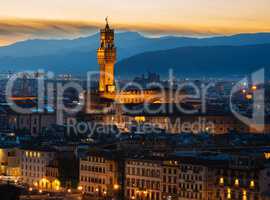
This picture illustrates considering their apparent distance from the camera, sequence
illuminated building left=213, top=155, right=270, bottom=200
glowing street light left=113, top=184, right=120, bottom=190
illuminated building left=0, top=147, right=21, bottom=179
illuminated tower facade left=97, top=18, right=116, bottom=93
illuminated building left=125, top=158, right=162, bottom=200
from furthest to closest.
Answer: illuminated tower facade left=97, top=18, right=116, bottom=93
illuminated building left=0, top=147, right=21, bottom=179
glowing street light left=113, top=184, right=120, bottom=190
illuminated building left=125, top=158, right=162, bottom=200
illuminated building left=213, top=155, right=270, bottom=200

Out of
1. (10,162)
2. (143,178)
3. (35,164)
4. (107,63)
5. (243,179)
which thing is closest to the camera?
(243,179)

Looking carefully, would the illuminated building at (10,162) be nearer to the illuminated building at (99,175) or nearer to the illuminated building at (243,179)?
the illuminated building at (99,175)

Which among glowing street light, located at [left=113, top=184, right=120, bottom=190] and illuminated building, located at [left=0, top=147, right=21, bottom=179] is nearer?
glowing street light, located at [left=113, top=184, right=120, bottom=190]

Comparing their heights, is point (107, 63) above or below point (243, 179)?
above

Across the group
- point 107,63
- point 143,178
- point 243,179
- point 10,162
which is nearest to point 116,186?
Answer: point 143,178

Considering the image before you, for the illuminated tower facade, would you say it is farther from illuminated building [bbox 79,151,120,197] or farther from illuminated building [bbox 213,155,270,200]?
illuminated building [bbox 213,155,270,200]

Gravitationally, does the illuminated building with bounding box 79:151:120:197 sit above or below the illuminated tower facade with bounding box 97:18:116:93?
below

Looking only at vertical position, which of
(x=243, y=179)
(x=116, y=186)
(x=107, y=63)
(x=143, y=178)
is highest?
(x=107, y=63)

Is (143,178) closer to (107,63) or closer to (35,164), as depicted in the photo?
(35,164)

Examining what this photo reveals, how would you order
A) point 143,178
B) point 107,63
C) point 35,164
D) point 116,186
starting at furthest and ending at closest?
point 107,63, point 35,164, point 116,186, point 143,178

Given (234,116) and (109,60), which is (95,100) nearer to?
(109,60)

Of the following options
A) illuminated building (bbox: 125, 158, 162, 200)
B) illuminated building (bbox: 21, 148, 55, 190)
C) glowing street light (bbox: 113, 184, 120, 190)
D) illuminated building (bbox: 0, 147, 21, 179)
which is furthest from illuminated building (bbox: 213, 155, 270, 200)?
illuminated building (bbox: 0, 147, 21, 179)

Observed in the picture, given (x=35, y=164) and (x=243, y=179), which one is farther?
(x=35, y=164)

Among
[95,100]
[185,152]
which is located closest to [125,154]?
[185,152]
